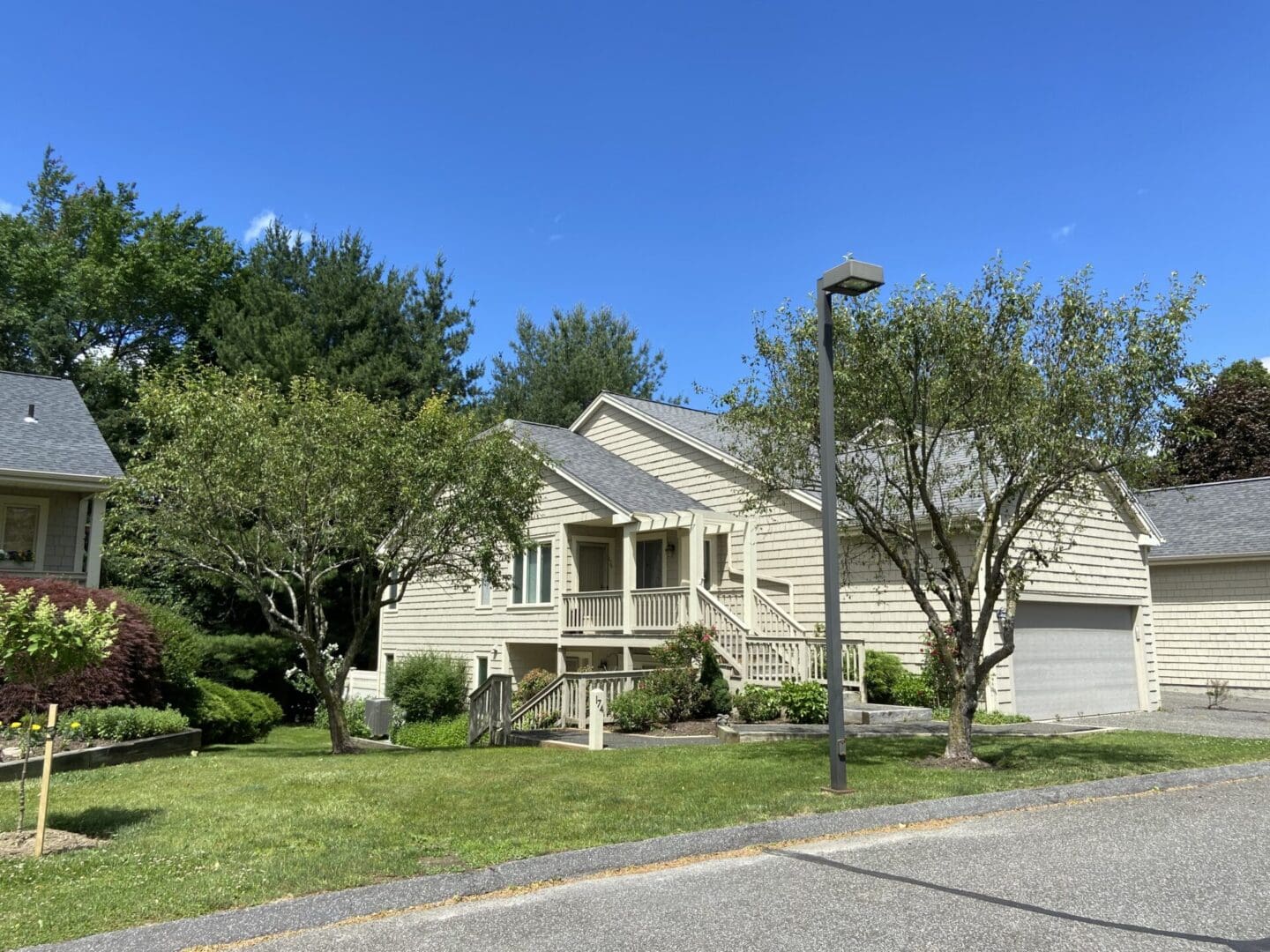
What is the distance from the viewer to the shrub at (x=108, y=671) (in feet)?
43.7

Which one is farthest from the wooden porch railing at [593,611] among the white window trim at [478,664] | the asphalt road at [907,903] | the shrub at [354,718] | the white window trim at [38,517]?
the asphalt road at [907,903]

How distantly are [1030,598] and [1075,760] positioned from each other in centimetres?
754

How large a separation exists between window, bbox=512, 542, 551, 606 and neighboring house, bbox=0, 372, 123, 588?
9215 mm

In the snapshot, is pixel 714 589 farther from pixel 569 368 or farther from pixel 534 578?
pixel 569 368

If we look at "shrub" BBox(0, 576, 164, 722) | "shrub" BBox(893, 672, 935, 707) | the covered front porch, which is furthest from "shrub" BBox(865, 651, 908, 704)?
"shrub" BBox(0, 576, 164, 722)

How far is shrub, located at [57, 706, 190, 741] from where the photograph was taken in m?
12.9

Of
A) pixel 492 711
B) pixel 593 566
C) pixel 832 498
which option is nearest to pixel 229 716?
pixel 492 711

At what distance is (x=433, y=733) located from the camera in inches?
866

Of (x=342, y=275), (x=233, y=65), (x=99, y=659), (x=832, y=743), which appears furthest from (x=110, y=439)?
(x=832, y=743)

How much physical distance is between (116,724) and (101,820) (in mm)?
5980

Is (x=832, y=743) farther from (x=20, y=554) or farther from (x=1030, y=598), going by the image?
(x=20, y=554)

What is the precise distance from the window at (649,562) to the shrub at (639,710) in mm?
6752

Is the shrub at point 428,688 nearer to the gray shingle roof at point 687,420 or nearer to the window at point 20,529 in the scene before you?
the gray shingle roof at point 687,420

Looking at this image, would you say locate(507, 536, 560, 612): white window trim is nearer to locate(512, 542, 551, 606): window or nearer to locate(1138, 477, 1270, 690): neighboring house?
locate(512, 542, 551, 606): window
